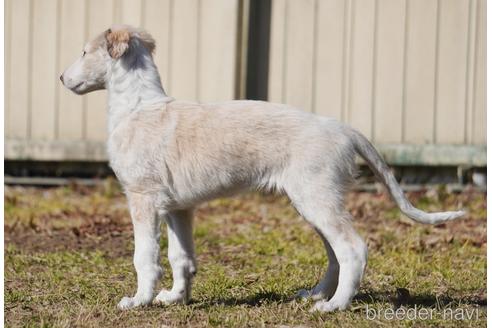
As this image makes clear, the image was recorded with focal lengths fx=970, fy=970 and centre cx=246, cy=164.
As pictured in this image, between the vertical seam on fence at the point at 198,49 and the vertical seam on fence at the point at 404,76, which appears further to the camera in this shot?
the vertical seam on fence at the point at 198,49

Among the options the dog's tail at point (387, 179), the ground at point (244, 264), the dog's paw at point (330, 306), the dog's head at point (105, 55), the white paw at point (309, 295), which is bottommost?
the ground at point (244, 264)

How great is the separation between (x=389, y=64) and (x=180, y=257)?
409 cm

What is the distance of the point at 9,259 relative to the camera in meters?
6.03

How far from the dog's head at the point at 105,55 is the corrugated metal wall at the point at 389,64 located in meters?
3.60

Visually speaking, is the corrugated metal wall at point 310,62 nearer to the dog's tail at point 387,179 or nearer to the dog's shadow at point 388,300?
the dog's shadow at point 388,300

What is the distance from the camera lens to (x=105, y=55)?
16.1 ft

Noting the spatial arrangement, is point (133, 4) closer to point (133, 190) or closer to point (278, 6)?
point (278, 6)

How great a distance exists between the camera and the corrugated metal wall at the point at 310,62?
825cm

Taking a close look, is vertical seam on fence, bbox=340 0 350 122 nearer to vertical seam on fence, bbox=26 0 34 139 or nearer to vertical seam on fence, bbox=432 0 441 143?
vertical seam on fence, bbox=432 0 441 143

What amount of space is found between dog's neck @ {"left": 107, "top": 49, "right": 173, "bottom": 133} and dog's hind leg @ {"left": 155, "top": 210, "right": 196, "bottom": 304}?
0.56m

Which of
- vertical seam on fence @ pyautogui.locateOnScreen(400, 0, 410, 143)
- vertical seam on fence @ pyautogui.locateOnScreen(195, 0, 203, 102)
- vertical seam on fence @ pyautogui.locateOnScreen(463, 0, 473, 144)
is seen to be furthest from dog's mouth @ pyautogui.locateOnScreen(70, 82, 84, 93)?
vertical seam on fence @ pyautogui.locateOnScreen(463, 0, 473, 144)

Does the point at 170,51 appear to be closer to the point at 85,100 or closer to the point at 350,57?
the point at 85,100

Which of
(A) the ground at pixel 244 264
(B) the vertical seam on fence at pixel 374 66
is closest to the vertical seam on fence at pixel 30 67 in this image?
(A) the ground at pixel 244 264

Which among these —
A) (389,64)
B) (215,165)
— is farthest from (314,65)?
(215,165)
